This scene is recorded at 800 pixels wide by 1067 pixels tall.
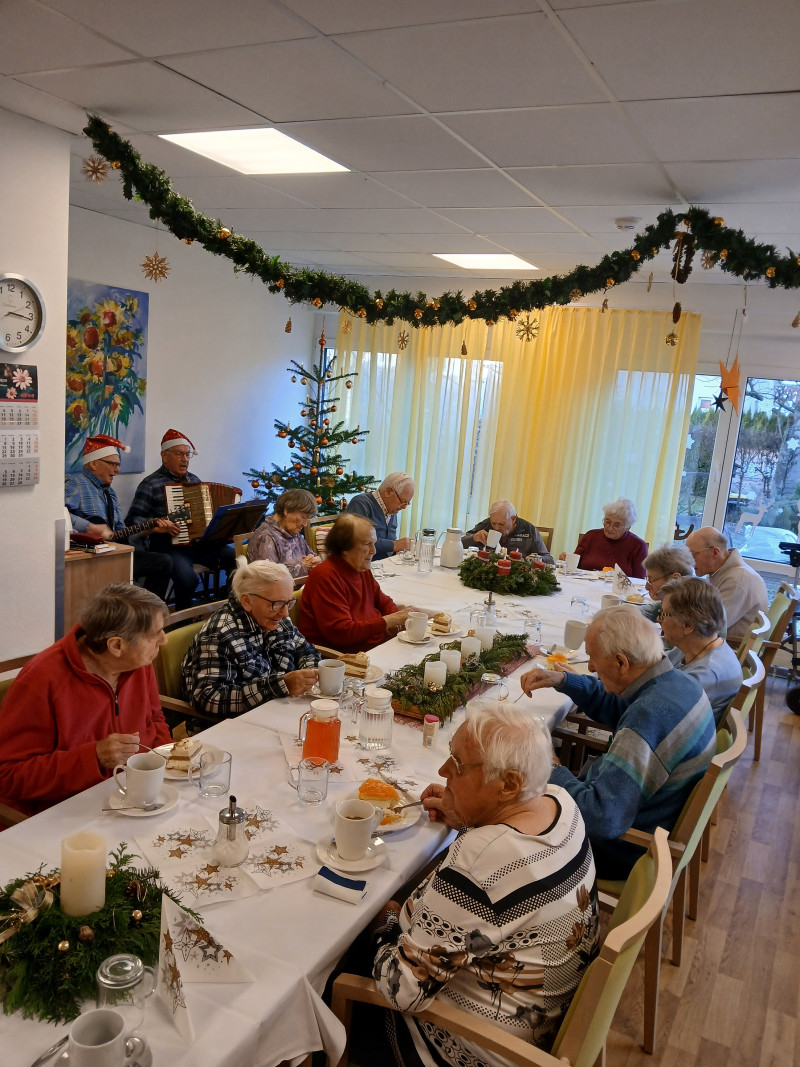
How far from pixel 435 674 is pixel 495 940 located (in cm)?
128

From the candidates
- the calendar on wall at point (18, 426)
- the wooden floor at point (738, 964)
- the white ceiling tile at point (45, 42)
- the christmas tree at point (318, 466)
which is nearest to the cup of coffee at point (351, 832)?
the wooden floor at point (738, 964)

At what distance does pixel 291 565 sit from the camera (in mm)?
4508

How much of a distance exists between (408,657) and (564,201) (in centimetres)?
243

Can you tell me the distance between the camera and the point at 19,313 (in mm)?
3820

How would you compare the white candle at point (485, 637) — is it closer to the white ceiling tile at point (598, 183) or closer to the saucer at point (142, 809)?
the saucer at point (142, 809)

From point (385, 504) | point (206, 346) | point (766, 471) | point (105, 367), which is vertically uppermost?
point (206, 346)

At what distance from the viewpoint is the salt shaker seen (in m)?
1.67

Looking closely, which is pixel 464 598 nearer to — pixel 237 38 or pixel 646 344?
pixel 237 38

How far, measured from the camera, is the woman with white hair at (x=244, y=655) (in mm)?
2590

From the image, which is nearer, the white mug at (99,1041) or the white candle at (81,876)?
the white mug at (99,1041)

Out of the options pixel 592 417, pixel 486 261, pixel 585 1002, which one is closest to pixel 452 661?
pixel 585 1002

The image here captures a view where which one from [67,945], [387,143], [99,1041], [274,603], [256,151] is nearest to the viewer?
[99,1041]

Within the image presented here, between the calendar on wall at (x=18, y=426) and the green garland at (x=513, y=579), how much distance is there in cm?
244

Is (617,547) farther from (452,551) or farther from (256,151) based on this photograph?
(256,151)
